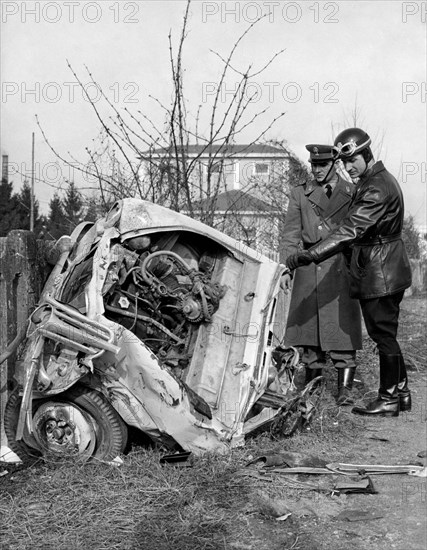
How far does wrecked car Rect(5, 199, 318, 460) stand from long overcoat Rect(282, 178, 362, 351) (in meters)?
0.88

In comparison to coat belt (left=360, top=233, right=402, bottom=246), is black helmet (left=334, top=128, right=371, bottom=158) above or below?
above

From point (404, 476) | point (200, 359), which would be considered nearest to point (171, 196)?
point (200, 359)

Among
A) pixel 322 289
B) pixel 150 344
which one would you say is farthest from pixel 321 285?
Answer: pixel 150 344

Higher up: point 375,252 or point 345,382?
point 375,252

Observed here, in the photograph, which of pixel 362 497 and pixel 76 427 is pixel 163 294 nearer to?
pixel 76 427

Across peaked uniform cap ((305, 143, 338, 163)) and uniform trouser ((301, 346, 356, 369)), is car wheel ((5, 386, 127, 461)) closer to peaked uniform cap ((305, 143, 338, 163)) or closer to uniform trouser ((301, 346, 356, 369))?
uniform trouser ((301, 346, 356, 369))

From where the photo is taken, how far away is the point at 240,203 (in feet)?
37.2

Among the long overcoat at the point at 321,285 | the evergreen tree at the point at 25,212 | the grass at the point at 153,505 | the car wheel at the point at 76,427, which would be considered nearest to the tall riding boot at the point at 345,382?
the long overcoat at the point at 321,285

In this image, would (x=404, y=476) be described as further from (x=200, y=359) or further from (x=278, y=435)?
(x=200, y=359)

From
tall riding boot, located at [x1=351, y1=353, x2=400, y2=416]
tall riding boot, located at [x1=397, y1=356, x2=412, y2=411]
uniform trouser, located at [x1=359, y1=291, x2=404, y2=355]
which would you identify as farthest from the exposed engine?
tall riding boot, located at [x1=397, y1=356, x2=412, y2=411]

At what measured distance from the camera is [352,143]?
19.0 feet

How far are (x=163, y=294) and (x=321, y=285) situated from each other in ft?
6.95

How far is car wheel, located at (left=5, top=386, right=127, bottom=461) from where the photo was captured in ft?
13.8

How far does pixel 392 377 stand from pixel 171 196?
2766 millimetres
